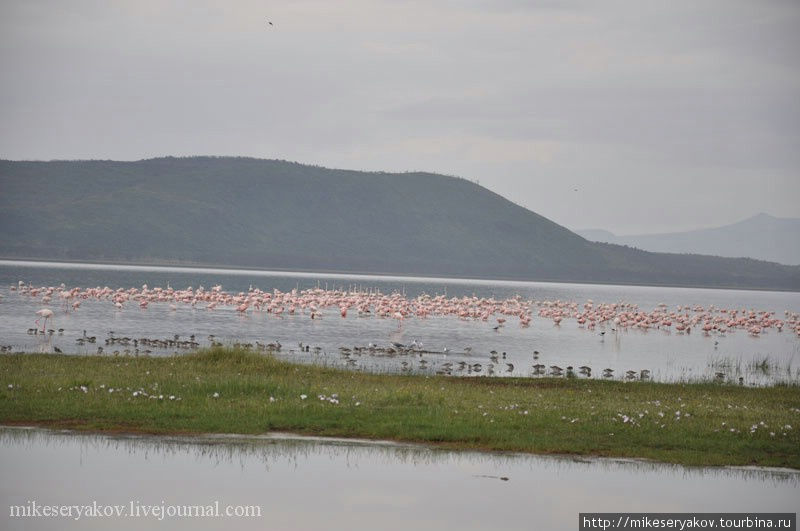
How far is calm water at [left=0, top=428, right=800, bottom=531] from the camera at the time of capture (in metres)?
14.6

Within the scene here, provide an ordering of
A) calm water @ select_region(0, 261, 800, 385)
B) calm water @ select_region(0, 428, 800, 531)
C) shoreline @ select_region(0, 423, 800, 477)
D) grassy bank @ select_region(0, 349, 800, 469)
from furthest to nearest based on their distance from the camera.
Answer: calm water @ select_region(0, 261, 800, 385) < grassy bank @ select_region(0, 349, 800, 469) < shoreline @ select_region(0, 423, 800, 477) < calm water @ select_region(0, 428, 800, 531)

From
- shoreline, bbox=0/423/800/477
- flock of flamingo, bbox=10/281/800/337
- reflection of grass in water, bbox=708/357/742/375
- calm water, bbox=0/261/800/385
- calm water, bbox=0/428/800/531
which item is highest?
flock of flamingo, bbox=10/281/800/337

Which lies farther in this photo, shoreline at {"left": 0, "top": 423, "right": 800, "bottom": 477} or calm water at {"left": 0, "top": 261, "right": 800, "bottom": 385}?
calm water at {"left": 0, "top": 261, "right": 800, "bottom": 385}

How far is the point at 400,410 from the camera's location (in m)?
22.0

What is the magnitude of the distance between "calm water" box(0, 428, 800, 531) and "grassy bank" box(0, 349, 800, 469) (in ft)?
2.93

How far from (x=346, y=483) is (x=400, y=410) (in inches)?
223

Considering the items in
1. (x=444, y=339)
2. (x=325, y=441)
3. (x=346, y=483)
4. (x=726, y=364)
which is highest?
(x=444, y=339)

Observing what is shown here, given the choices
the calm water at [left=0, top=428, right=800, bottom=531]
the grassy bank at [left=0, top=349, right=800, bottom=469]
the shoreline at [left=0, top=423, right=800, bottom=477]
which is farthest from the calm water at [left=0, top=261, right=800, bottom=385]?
the calm water at [left=0, top=428, right=800, bottom=531]

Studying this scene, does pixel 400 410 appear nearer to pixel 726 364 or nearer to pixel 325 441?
pixel 325 441

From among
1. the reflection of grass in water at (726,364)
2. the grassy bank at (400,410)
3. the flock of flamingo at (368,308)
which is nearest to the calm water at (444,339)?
the reflection of grass in water at (726,364)

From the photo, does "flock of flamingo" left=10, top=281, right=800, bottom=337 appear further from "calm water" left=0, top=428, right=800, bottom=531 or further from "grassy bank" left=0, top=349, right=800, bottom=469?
"calm water" left=0, top=428, right=800, bottom=531

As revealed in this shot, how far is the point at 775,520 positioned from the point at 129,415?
10957mm

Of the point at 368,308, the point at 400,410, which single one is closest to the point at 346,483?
the point at 400,410

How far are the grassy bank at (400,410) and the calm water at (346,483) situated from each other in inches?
35.1
